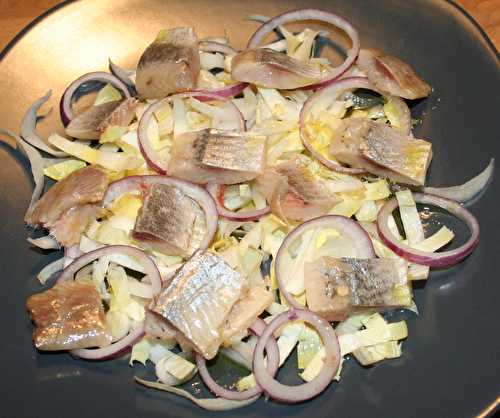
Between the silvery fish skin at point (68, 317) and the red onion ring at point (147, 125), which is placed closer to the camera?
the silvery fish skin at point (68, 317)

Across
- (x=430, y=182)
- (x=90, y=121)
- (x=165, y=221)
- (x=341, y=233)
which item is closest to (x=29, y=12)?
(x=90, y=121)

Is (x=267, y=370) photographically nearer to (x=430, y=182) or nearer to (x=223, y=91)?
(x=430, y=182)

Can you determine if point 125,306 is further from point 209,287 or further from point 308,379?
point 308,379

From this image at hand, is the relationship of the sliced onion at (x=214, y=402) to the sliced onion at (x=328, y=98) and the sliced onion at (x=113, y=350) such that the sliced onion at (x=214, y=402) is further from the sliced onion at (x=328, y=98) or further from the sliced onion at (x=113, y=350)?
the sliced onion at (x=328, y=98)

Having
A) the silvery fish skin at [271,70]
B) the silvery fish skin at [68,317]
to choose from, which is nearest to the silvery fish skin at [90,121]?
the silvery fish skin at [271,70]

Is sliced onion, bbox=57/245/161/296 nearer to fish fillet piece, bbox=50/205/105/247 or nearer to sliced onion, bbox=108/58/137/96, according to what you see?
fish fillet piece, bbox=50/205/105/247

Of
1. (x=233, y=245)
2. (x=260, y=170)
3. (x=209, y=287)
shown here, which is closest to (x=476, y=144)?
(x=260, y=170)

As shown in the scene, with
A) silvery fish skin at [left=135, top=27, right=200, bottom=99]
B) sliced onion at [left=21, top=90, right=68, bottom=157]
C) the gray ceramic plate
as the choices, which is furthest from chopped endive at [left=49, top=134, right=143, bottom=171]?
silvery fish skin at [left=135, top=27, right=200, bottom=99]
